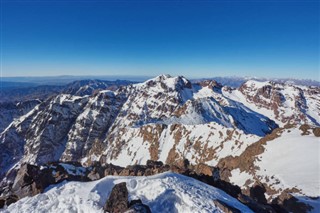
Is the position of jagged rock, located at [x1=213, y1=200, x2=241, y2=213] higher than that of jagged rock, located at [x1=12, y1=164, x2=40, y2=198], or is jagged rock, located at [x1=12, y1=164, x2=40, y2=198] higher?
jagged rock, located at [x1=213, y1=200, x2=241, y2=213]

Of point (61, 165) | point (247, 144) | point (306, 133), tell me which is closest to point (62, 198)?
point (61, 165)

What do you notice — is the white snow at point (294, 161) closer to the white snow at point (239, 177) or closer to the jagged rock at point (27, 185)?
the white snow at point (239, 177)

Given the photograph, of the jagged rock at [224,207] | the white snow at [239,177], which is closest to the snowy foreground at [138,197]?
the jagged rock at [224,207]

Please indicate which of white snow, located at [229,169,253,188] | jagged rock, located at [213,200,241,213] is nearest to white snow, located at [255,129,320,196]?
white snow, located at [229,169,253,188]

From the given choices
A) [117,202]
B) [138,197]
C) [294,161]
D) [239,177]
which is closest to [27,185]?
[117,202]

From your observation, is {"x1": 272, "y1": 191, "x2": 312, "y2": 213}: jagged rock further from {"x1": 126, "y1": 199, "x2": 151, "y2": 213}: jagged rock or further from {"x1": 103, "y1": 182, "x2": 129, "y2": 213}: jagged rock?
{"x1": 103, "y1": 182, "x2": 129, "y2": 213}: jagged rock

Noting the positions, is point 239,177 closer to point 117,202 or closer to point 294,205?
point 294,205
